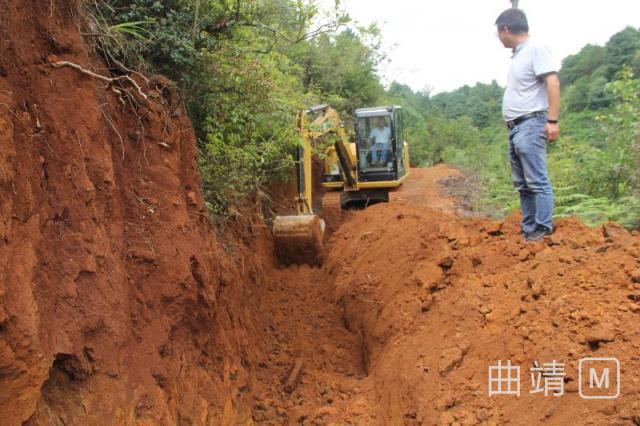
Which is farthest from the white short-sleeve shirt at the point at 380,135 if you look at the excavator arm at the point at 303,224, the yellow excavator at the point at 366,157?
the excavator arm at the point at 303,224

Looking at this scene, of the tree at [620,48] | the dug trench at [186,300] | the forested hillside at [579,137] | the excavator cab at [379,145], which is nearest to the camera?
the dug trench at [186,300]

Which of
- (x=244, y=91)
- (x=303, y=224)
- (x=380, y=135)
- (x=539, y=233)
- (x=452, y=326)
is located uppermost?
(x=244, y=91)

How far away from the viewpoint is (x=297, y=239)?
7832mm

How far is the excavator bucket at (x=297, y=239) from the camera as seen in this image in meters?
7.83

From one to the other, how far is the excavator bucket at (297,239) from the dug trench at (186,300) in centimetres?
168

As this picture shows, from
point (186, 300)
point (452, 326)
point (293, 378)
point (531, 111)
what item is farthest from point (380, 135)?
point (186, 300)

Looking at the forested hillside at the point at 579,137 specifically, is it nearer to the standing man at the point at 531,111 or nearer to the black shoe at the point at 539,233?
the black shoe at the point at 539,233

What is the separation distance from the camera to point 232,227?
5988mm

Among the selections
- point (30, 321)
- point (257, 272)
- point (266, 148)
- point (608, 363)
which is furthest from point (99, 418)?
point (266, 148)

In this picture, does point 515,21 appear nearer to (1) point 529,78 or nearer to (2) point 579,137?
(1) point 529,78

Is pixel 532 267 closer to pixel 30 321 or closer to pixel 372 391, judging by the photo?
pixel 372 391

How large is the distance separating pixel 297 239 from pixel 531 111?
4.02 meters

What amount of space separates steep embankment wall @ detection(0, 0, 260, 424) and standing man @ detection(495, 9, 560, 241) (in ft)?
9.30

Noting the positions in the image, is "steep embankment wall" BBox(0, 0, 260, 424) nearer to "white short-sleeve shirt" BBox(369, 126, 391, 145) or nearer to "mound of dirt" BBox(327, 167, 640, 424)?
"mound of dirt" BBox(327, 167, 640, 424)
